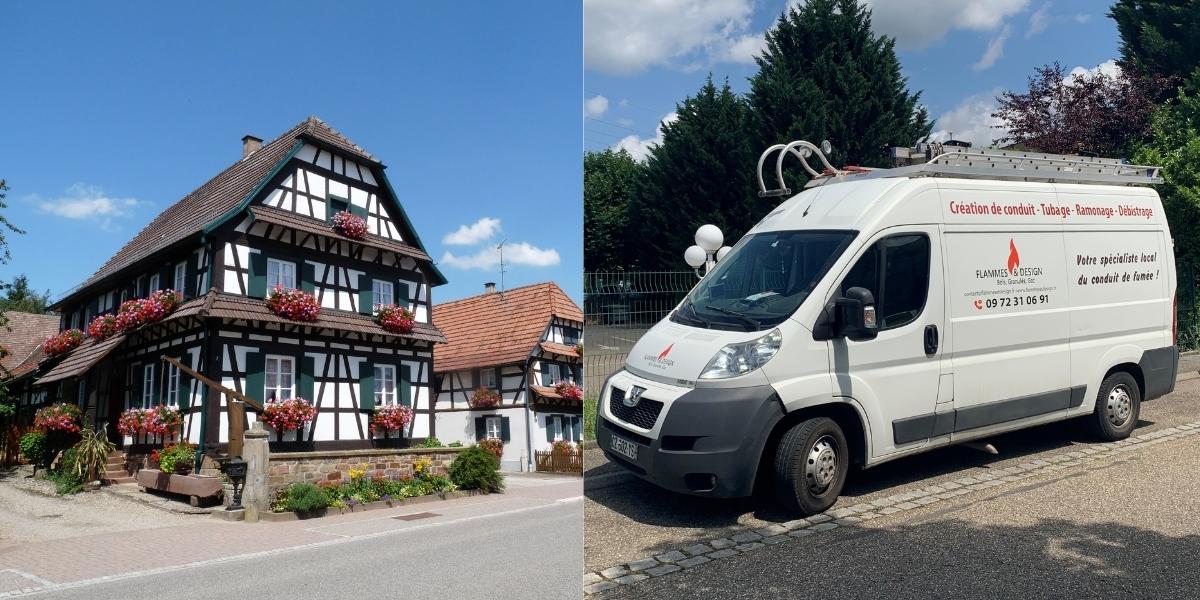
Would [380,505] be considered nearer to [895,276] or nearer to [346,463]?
[346,463]

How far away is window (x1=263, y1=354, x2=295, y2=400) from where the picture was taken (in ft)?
11.6

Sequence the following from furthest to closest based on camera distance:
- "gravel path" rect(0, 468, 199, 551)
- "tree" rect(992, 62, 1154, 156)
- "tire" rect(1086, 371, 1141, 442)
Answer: "tree" rect(992, 62, 1154, 156) < "tire" rect(1086, 371, 1141, 442) < "gravel path" rect(0, 468, 199, 551)

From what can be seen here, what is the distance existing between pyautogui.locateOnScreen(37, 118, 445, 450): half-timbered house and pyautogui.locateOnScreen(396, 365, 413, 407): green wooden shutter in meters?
0.01

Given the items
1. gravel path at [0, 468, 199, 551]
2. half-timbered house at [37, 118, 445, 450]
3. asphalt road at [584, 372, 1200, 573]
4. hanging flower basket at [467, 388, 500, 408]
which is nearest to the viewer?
gravel path at [0, 468, 199, 551]

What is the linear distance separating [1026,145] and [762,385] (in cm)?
1487

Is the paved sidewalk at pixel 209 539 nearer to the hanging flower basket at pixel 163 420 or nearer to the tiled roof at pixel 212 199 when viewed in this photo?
the hanging flower basket at pixel 163 420

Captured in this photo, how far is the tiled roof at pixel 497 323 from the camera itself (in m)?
2.84

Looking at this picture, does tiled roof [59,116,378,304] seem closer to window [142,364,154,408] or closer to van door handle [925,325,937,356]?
window [142,364,154,408]

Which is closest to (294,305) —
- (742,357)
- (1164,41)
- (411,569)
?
(411,569)

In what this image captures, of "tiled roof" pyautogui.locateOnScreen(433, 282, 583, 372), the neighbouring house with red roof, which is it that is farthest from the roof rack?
the neighbouring house with red roof

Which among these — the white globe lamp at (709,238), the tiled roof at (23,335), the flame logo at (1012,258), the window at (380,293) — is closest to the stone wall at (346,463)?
the window at (380,293)

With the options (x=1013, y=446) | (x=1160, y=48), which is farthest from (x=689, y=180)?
(x=1013, y=446)

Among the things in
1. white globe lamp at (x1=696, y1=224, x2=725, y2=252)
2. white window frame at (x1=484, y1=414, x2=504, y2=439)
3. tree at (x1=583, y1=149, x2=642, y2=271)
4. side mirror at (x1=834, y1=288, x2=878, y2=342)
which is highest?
tree at (x1=583, y1=149, x2=642, y2=271)

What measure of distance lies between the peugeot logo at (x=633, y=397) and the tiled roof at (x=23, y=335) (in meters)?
2.58
